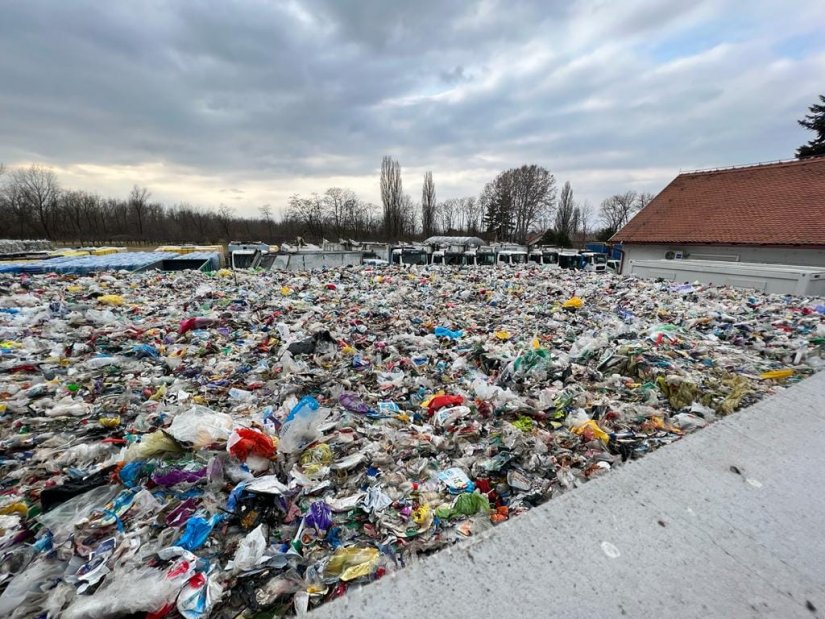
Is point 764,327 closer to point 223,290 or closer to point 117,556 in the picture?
point 117,556

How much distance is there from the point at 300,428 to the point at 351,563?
99cm

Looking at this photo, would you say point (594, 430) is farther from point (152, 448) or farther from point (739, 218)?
point (739, 218)

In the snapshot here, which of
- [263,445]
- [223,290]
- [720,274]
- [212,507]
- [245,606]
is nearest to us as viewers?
[245,606]

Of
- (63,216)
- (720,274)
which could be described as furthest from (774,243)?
(63,216)

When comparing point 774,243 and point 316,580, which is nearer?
point 316,580

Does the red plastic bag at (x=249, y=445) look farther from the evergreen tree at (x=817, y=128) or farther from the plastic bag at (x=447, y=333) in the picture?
the evergreen tree at (x=817, y=128)

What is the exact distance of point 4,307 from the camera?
5.59 metres

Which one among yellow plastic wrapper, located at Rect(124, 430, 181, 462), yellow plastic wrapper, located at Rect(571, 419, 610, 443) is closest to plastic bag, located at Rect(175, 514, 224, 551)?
yellow plastic wrapper, located at Rect(124, 430, 181, 462)

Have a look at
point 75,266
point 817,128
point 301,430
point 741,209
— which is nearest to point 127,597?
point 301,430

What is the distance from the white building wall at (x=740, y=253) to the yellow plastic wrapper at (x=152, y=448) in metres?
19.0

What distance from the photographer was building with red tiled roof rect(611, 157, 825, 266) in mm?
13258

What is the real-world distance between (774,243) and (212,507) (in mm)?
19001

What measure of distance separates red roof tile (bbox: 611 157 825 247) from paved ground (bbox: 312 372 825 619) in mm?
16514

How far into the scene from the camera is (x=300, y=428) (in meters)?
2.36
